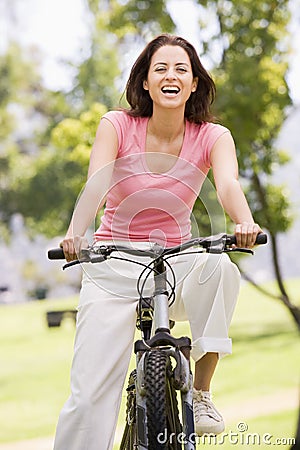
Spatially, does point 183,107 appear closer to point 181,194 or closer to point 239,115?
point 181,194

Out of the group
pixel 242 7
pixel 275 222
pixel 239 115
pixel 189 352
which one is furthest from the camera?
pixel 275 222

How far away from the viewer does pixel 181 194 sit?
3.05 meters

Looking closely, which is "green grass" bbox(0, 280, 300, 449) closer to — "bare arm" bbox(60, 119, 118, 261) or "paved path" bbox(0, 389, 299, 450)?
"paved path" bbox(0, 389, 299, 450)

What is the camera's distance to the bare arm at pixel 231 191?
2.71 metres

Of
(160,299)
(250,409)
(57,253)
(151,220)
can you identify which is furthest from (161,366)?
(250,409)

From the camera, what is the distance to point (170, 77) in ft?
10.1

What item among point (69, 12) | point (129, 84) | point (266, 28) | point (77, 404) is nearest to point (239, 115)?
point (266, 28)

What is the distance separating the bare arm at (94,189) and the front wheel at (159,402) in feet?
1.22

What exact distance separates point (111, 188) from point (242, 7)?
6.79 meters

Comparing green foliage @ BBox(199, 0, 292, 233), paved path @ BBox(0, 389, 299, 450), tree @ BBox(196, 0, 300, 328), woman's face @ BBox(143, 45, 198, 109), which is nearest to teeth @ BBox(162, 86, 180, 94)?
woman's face @ BBox(143, 45, 198, 109)

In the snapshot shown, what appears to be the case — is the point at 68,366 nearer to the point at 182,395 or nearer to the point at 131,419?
the point at 131,419

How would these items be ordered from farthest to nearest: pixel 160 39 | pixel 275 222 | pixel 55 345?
pixel 55 345 → pixel 275 222 → pixel 160 39

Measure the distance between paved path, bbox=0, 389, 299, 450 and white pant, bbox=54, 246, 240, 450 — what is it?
5.87m

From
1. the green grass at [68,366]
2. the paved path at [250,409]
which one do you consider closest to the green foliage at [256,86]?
the paved path at [250,409]
